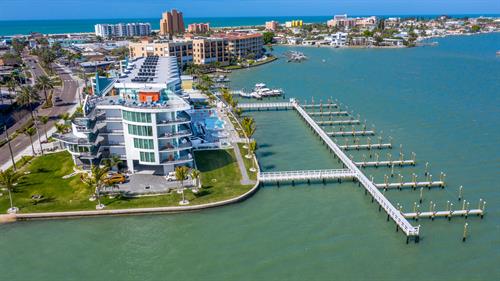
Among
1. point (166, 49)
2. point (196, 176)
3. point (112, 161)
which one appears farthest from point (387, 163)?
point (166, 49)

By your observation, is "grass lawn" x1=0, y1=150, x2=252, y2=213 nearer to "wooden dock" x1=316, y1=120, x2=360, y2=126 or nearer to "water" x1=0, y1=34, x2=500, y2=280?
Answer: "water" x1=0, y1=34, x2=500, y2=280

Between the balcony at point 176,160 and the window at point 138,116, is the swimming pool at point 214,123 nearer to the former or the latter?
the balcony at point 176,160

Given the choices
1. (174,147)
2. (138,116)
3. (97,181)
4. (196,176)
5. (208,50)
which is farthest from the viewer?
(208,50)

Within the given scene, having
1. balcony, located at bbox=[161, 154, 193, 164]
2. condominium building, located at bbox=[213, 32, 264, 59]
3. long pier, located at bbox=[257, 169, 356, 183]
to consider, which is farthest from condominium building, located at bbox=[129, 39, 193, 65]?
long pier, located at bbox=[257, 169, 356, 183]

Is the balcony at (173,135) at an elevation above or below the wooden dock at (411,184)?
above

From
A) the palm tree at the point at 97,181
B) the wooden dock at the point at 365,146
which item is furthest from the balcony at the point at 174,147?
the wooden dock at the point at 365,146

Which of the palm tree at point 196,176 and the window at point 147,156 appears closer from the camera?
the palm tree at point 196,176

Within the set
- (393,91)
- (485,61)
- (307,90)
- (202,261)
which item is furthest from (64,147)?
(485,61)

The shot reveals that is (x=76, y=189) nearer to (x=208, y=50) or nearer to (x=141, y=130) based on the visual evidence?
(x=141, y=130)
